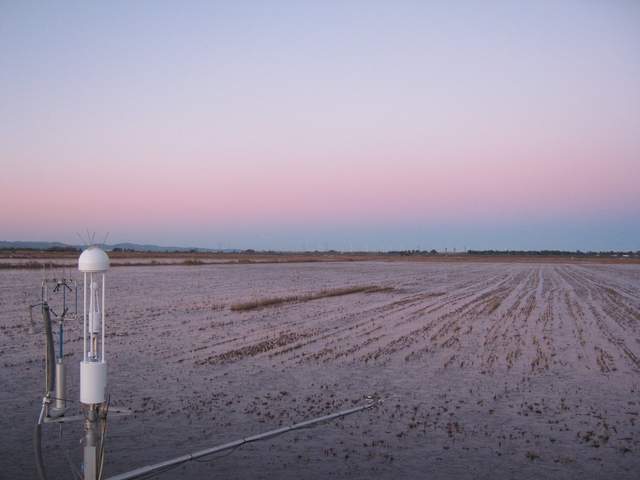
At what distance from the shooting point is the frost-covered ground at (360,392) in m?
8.11

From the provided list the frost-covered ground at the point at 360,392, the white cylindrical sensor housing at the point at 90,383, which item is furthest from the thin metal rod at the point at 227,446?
the white cylindrical sensor housing at the point at 90,383

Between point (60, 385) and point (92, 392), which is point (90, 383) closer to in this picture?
point (92, 392)

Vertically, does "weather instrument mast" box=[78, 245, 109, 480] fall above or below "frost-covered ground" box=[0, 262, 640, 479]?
above

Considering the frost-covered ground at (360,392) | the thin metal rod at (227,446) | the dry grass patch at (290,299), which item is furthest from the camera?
the dry grass patch at (290,299)

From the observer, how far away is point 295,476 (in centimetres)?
758

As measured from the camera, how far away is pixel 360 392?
11.7 meters

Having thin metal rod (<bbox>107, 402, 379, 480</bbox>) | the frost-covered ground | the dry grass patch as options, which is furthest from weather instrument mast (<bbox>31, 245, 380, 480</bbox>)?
the dry grass patch

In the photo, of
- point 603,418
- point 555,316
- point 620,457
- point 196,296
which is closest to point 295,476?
point 620,457

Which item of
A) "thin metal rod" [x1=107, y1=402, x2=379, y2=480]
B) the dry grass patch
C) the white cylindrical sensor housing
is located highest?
the white cylindrical sensor housing

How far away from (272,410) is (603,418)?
18.1 ft

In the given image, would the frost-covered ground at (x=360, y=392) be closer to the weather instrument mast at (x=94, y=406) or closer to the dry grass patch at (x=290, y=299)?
the weather instrument mast at (x=94, y=406)

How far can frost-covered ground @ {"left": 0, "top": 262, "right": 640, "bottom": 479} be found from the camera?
26.6 ft

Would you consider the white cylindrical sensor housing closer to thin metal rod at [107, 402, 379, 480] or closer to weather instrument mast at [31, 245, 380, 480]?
weather instrument mast at [31, 245, 380, 480]

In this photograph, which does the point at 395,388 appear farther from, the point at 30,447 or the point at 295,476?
the point at 30,447
